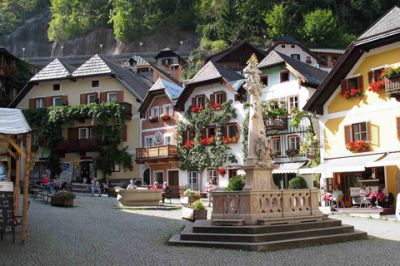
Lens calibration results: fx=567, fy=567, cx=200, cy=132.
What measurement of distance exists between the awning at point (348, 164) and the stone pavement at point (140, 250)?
25.2 feet

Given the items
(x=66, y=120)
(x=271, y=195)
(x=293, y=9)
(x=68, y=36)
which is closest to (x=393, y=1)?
(x=293, y=9)

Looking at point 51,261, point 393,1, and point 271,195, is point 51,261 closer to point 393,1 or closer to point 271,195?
point 271,195

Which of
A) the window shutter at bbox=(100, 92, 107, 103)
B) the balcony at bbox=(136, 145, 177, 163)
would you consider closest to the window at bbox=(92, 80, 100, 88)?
the window shutter at bbox=(100, 92, 107, 103)

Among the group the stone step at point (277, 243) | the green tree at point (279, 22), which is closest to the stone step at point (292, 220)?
the stone step at point (277, 243)

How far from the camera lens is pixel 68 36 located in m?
96.9

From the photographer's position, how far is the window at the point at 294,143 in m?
37.4

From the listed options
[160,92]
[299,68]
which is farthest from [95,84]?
[299,68]

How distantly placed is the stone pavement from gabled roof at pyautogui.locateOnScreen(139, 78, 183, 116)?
83.3 ft

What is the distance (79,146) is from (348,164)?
25608mm

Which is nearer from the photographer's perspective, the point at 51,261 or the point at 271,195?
the point at 51,261

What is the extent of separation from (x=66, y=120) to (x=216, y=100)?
45.1ft

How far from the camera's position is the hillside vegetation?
6638 centimetres

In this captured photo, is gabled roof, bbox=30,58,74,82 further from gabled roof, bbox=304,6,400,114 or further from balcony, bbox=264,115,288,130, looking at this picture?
gabled roof, bbox=304,6,400,114

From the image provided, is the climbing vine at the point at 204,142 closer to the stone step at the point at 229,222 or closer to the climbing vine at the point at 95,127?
the climbing vine at the point at 95,127
